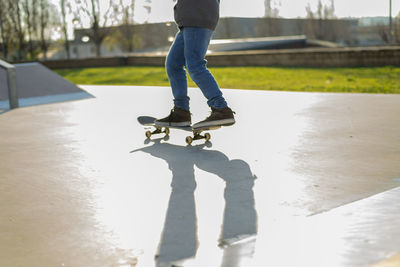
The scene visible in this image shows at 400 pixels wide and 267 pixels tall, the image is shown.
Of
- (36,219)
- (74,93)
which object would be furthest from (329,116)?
(74,93)

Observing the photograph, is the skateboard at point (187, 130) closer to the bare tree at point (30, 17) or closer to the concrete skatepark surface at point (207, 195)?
the concrete skatepark surface at point (207, 195)

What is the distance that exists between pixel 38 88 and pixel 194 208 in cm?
804

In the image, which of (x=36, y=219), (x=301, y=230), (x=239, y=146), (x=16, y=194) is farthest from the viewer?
(x=239, y=146)

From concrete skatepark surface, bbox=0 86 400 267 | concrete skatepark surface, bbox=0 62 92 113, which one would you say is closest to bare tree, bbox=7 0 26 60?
concrete skatepark surface, bbox=0 62 92 113

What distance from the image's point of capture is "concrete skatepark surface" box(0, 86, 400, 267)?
231 cm

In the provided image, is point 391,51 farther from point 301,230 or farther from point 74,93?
point 301,230

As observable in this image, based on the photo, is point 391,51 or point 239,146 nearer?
point 239,146

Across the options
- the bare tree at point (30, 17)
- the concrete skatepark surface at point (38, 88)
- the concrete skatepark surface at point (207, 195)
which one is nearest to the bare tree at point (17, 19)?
the bare tree at point (30, 17)

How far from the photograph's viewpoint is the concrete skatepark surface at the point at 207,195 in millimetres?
2311

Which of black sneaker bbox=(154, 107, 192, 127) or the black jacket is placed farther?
black sneaker bbox=(154, 107, 192, 127)

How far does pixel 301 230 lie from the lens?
2.53 m

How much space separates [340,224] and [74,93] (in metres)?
8.61

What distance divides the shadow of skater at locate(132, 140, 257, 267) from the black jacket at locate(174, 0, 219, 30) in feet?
3.80

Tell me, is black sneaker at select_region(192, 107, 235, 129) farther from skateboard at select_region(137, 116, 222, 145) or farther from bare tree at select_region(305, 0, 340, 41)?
bare tree at select_region(305, 0, 340, 41)
